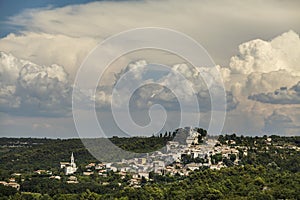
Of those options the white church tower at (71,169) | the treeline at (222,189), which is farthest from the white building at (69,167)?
the treeline at (222,189)

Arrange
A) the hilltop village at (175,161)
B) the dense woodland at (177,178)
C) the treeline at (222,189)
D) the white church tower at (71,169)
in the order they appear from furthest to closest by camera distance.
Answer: the white church tower at (71,169), the hilltop village at (175,161), the dense woodland at (177,178), the treeline at (222,189)

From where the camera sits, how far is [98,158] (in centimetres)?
9006

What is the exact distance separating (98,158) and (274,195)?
54434 mm

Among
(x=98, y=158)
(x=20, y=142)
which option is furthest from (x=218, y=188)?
(x=20, y=142)

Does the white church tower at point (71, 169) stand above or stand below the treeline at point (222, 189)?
above

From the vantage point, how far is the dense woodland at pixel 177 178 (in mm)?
42438

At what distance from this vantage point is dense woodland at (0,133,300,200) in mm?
42438

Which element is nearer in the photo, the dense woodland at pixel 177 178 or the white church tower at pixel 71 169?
the dense woodland at pixel 177 178

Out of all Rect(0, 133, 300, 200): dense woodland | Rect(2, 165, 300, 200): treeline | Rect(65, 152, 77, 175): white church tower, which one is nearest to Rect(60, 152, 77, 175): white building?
Rect(65, 152, 77, 175): white church tower

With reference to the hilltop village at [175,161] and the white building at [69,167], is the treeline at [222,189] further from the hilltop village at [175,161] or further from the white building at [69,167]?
the white building at [69,167]

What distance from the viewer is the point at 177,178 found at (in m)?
61.2

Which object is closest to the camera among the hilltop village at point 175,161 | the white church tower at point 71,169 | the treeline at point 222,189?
the treeline at point 222,189

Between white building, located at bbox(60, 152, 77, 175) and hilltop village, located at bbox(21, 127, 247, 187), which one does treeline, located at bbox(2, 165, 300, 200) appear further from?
white building, located at bbox(60, 152, 77, 175)

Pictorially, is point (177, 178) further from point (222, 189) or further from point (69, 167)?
point (69, 167)
